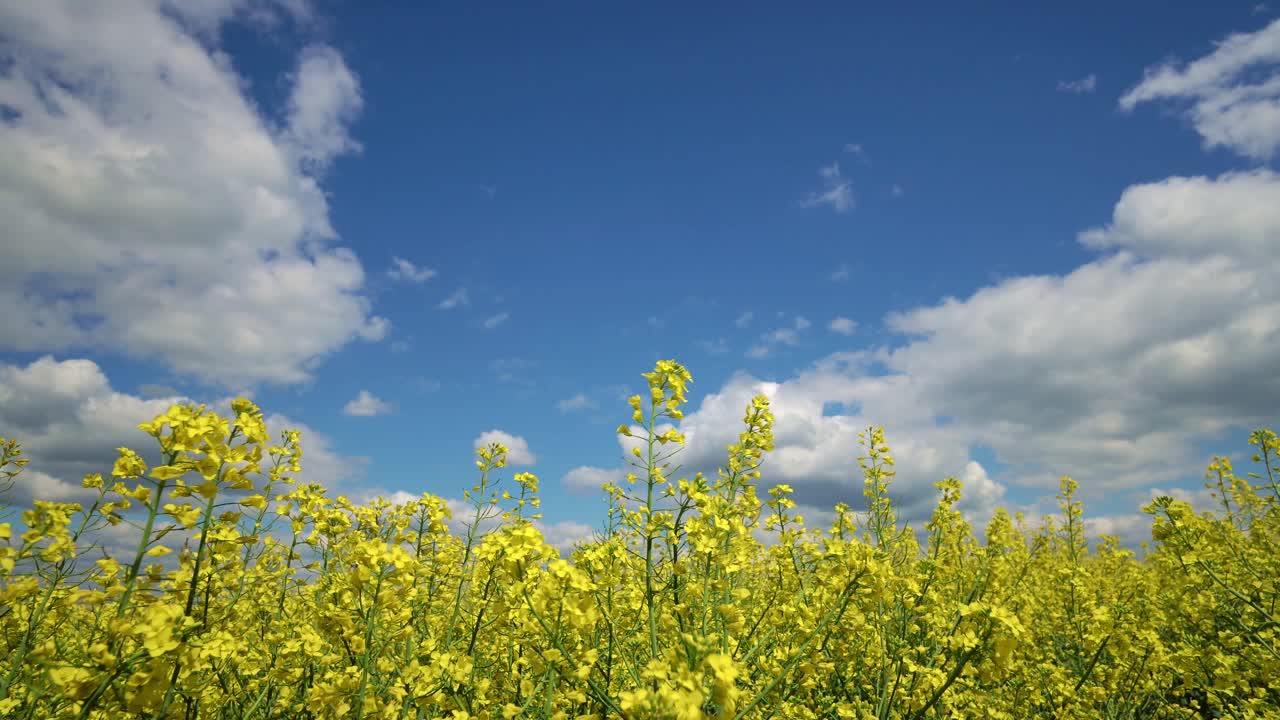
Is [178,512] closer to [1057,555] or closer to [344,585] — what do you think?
[344,585]

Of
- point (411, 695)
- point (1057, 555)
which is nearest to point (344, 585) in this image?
point (411, 695)

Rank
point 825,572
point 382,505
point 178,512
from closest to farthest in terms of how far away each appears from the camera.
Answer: point 178,512
point 825,572
point 382,505

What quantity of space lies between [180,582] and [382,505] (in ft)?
7.73

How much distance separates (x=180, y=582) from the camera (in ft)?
8.35

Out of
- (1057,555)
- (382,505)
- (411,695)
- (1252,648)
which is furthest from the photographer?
(1057,555)

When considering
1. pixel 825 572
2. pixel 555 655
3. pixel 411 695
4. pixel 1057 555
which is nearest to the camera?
pixel 555 655

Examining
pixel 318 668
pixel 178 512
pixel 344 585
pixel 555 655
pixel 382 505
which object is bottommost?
pixel 318 668

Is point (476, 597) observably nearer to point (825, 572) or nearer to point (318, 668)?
point (318, 668)

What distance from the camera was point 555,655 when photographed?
2.75 metres

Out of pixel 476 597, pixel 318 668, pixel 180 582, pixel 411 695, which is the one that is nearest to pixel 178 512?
pixel 180 582

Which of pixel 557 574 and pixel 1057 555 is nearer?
pixel 557 574

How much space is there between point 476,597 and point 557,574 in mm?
2668

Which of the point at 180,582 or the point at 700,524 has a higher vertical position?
the point at 700,524

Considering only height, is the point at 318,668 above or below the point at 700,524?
below
